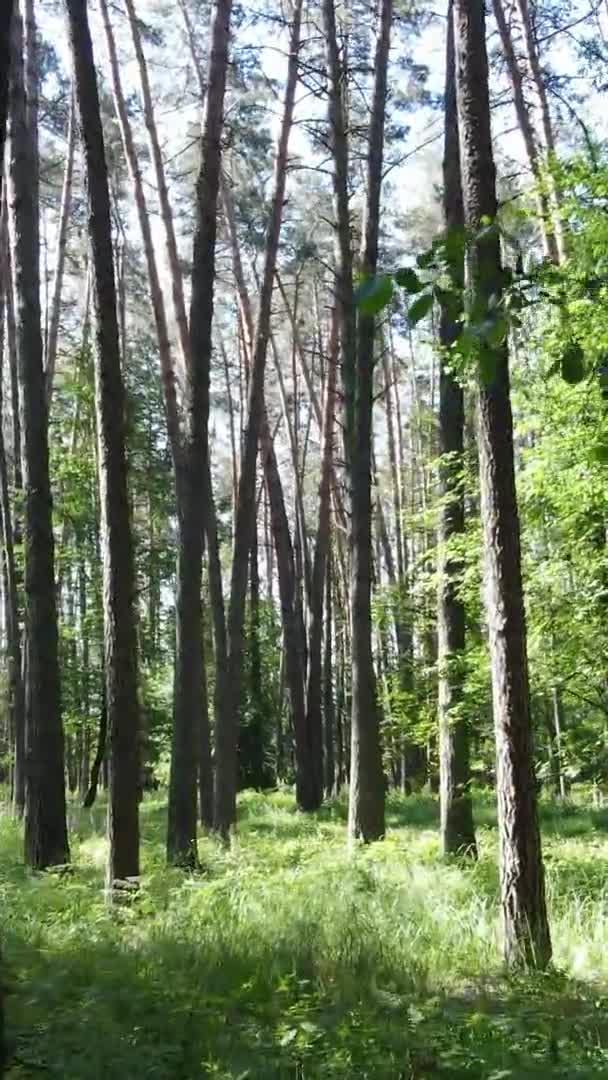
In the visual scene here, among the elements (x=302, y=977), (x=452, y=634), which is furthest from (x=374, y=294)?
(x=452, y=634)

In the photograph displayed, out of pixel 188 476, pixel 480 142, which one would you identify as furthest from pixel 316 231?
pixel 480 142

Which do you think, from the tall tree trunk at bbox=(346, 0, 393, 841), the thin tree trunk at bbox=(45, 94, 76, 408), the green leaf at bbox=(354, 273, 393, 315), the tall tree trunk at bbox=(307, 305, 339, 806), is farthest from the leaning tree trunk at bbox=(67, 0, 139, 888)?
the tall tree trunk at bbox=(307, 305, 339, 806)

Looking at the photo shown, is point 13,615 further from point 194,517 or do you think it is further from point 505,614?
point 505,614

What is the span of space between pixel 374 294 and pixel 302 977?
4757mm

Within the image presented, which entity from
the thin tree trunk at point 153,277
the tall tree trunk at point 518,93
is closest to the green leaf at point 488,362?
the thin tree trunk at point 153,277

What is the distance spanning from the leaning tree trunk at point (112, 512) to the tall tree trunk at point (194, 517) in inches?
60.2

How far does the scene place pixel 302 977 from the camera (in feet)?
18.2

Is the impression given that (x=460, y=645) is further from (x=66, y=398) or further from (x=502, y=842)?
(x=66, y=398)

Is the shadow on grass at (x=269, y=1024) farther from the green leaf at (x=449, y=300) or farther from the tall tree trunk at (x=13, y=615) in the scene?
the tall tree trunk at (x=13, y=615)

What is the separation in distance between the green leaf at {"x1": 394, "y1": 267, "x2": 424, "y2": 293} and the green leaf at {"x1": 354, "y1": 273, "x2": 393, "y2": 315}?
116 millimetres

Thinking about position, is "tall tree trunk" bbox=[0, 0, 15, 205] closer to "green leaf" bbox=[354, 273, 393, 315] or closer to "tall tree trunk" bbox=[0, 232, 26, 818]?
"green leaf" bbox=[354, 273, 393, 315]

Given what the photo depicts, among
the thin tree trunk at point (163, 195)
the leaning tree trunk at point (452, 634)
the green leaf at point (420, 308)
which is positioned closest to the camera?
the green leaf at point (420, 308)

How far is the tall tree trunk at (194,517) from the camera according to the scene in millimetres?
10055

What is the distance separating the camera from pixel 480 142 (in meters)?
6.02
